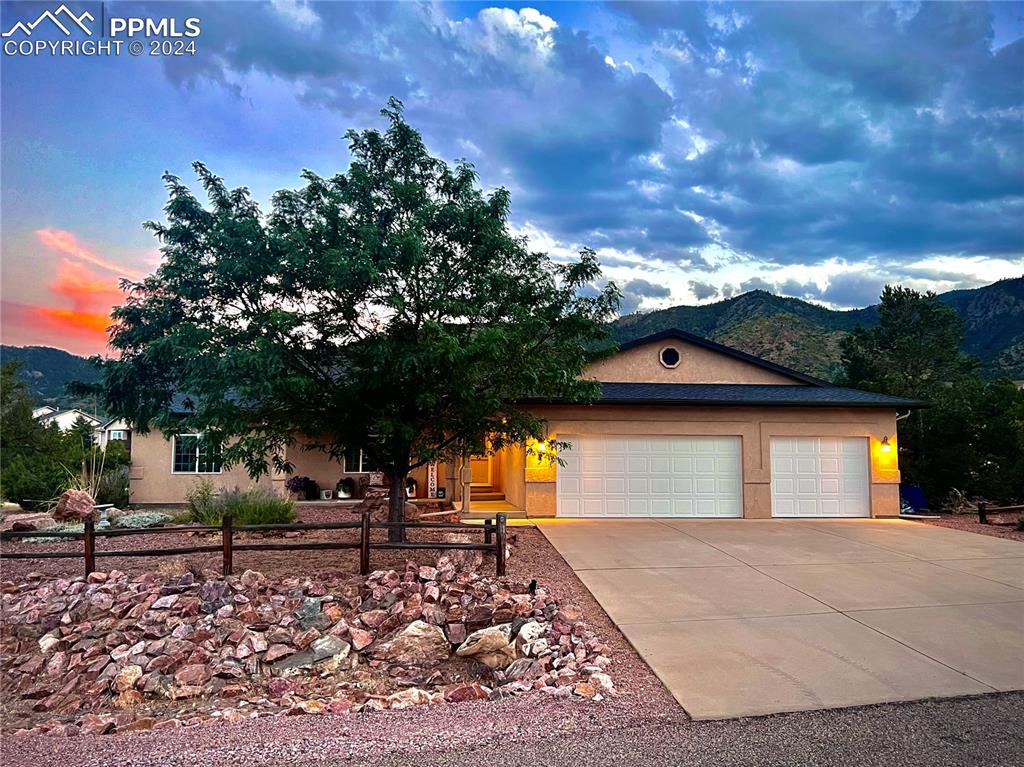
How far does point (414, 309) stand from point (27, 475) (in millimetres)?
13138

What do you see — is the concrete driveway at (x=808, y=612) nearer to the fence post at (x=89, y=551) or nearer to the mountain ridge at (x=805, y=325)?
the fence post at (x=89, y=551)

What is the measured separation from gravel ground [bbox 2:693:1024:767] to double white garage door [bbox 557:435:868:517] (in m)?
8.99

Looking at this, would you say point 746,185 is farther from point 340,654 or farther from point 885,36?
point 340,654

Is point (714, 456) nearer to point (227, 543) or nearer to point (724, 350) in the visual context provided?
point (724, 350)

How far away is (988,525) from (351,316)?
14611 mm

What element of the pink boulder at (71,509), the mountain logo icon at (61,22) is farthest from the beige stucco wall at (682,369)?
the pink boulder at (71,509)

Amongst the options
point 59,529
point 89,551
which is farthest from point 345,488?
point 89,551

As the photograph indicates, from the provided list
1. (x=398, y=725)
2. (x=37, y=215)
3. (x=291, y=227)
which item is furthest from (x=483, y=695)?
(x=37, y=215)

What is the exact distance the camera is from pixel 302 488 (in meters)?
16.0

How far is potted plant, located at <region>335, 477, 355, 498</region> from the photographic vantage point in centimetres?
1614

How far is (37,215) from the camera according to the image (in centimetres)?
734

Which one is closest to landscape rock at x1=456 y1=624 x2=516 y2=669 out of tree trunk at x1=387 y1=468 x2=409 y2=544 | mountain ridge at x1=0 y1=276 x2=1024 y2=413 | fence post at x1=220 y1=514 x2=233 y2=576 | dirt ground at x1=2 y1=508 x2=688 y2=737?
dirt ground at x1=2 y1=508 x2=688 y2=737

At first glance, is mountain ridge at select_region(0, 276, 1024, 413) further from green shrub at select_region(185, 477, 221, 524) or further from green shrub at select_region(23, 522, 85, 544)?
green shrub at select_region(185, 477, 221, 524)

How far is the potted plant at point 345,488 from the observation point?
16141 millimetres
